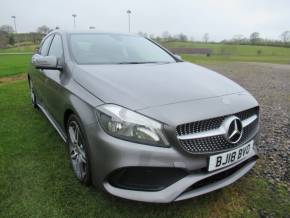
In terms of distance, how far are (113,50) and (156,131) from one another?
1.65 metres

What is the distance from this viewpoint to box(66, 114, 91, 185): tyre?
7.22 feet

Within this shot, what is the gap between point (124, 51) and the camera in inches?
126

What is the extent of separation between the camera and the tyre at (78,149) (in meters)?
2.20

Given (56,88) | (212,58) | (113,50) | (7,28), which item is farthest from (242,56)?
(7,28)

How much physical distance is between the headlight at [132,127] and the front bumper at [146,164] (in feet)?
0.13

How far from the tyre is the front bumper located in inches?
6.7

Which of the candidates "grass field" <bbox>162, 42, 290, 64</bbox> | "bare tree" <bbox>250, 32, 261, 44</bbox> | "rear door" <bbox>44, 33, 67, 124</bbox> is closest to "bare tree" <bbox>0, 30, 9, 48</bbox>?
"grass field" <bbox>162, 42, 290, 64</bbox>

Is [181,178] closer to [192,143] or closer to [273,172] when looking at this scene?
[192,143]

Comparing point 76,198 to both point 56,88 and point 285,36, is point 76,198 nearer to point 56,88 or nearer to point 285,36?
point 56,88

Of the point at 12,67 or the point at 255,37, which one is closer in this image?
the point at 12,67

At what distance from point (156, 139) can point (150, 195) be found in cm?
41

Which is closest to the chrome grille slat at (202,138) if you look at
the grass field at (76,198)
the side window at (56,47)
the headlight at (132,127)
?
the headlight at (132,127)

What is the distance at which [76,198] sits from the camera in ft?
7.58

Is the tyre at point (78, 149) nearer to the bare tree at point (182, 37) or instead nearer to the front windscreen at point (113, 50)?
the front windscreen at point (113, 50)
